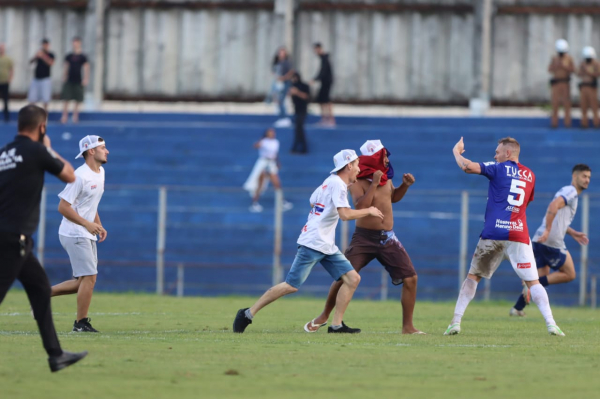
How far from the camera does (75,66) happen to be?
29391 mm

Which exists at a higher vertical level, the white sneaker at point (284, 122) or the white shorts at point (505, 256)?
the white sneaker at point (284, 122)

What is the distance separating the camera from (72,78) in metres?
29.4

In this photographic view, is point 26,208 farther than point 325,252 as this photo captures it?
No

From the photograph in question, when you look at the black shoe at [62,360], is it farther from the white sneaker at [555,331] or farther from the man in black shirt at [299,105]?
the man in black shirt at [299,105]

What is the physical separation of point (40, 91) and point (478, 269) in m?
20.0

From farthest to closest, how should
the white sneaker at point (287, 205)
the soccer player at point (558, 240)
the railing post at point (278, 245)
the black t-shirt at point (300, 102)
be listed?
the black t-shirt at point (300, 102) → the white sneaker at point (287, 205) → the railing post at point (278, 245) → the soccer player at point (558, 240)

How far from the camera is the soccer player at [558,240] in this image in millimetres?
15516

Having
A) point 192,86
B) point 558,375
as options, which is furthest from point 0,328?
point 192,86

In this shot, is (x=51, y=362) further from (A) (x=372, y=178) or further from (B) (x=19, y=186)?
(A) (x=372, y=178)

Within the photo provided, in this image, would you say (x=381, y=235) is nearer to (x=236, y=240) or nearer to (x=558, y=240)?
(x=558, y=240)

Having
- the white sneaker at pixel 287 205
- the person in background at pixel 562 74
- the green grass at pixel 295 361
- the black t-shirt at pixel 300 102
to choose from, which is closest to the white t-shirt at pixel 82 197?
the green grass at pixel 295 361

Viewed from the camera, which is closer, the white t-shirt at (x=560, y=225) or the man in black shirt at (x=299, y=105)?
the white t-shirt at (x=560, y=225)

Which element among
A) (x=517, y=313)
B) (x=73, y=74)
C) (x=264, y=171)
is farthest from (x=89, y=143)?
(x=73, y=74)

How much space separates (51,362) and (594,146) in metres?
20.4
